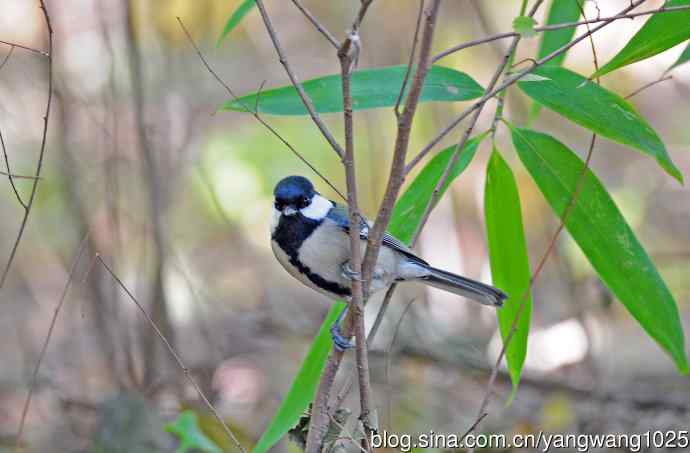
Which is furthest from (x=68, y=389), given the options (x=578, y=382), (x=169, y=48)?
(x=578, y=382)

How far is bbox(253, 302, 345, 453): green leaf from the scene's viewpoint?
256 centimetres

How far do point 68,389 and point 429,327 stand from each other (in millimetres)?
2135

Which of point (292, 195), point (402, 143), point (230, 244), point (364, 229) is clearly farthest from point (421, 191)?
point (230, 244)

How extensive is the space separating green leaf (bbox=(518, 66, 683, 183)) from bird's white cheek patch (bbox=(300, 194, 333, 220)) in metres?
0.82

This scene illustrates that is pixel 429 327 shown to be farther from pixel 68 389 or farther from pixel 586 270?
pixel 68 389

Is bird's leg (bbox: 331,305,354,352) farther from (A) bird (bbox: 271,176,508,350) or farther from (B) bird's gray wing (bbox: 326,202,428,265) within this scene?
(B) bird's gray wing (bbox: 326,202,428,265)

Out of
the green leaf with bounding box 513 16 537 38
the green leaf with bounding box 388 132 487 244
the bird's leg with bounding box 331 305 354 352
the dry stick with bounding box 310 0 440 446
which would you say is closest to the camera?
the dry stick with bounding box 310 0 440 446

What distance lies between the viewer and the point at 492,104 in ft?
17.6

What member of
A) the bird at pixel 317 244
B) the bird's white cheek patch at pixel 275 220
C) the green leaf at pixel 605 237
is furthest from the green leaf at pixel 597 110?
the bird's white cheek patch at pixel 275 220

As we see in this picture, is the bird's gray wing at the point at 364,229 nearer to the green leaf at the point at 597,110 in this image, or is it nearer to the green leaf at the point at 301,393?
the green leaf at the point at 301,393

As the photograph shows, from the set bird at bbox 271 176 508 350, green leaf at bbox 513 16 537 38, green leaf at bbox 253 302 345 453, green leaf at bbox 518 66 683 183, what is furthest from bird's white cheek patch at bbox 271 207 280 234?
Result: green leaf at bbox 513 16 537 38

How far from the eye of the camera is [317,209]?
9.18 feet

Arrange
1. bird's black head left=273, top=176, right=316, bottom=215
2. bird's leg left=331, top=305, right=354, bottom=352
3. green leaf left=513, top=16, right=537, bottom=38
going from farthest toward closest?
bird's black head left=273, top=176, right=316, bottom=215 → bird's leg left=331, top=305, right=354, bottom=352 → green leaf left=513, top=16, right=537, bottom=38

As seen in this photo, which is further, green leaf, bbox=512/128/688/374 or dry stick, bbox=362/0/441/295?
green leaf, bbox=512/128/688/374
